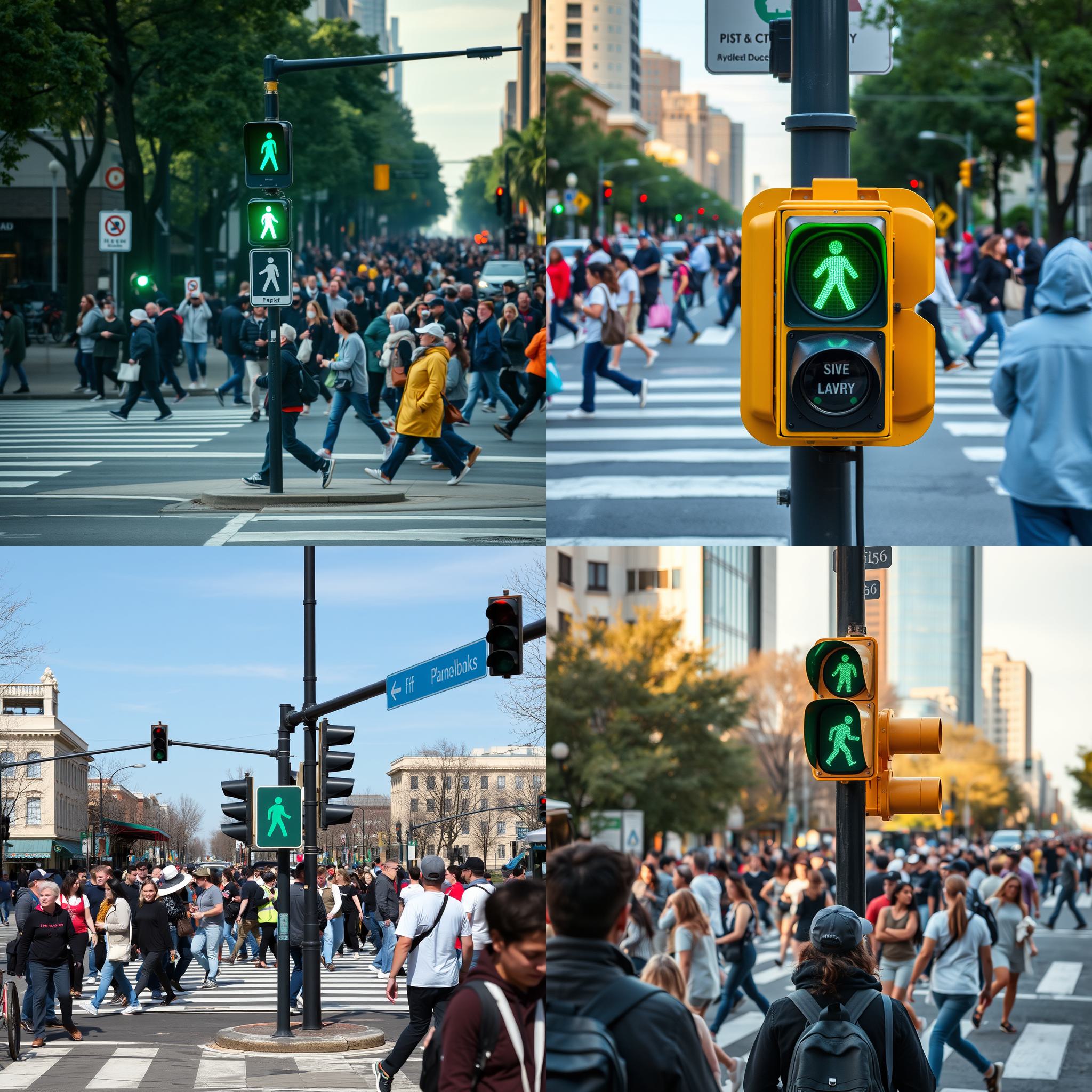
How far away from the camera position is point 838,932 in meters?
5.52

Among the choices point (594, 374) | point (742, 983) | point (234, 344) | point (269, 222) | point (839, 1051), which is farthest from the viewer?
point (594, 374)

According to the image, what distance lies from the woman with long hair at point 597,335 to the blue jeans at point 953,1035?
1128 cm

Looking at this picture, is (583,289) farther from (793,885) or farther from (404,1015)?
(404,1015)

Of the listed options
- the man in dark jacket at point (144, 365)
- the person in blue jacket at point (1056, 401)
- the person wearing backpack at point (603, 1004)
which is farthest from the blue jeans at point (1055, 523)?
the man in dark jacket at point (144, 365)

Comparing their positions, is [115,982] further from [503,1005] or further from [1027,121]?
[1027,121]

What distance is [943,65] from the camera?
5266 centimetres

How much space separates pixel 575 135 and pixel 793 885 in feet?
115

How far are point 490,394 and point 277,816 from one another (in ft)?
19.6

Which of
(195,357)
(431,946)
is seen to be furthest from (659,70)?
(431,946)

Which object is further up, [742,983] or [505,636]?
[505,636]

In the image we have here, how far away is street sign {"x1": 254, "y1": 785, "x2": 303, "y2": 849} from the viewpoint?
11.3 meters

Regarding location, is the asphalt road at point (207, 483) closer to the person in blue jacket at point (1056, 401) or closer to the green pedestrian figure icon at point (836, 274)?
the person in blue jacket at point (1056, 401)

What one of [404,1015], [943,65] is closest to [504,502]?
[404,1015]

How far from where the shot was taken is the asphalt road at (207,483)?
40.6 ft
